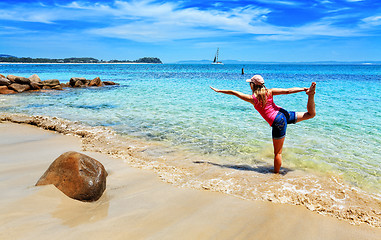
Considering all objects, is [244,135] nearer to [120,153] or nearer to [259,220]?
[120,153]

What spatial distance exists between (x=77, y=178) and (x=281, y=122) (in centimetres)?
353

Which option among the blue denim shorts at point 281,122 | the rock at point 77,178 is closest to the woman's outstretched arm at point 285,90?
the blue denim shorts at point 281,122

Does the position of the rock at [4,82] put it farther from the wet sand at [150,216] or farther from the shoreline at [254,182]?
the wet sand at [150,216]

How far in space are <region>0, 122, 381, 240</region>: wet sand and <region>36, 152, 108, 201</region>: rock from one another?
0.34ft

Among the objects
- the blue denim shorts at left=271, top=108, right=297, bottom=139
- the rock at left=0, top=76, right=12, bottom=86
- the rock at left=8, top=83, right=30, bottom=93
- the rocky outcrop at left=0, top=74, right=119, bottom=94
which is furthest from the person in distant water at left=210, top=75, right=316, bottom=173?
the rock at left=0, top=76, right=12, bottom=86

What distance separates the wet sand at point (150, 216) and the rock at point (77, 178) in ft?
0.34

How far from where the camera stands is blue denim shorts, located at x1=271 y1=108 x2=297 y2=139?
4832 millimetres

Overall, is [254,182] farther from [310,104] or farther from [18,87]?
[18,87]

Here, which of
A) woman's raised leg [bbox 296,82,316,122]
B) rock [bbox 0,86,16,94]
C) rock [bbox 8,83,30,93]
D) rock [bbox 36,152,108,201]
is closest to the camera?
rock [bbox 36,152,108,201]

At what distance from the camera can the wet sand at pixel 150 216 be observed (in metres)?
3.00

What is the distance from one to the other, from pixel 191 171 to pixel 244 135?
119 inches

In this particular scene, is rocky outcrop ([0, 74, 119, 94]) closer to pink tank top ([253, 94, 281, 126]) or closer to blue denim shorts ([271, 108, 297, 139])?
pink tank top ([253, 94, 281, 126])

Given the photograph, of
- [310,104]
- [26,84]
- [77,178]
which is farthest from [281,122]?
[26,84]

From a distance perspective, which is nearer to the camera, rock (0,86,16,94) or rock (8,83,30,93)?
rock (0,86,16,94)
